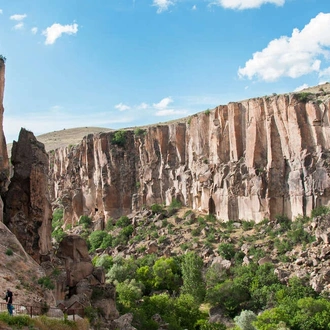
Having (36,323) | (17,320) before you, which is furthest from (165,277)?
(17,320)

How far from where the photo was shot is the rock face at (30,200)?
2520 centimetres

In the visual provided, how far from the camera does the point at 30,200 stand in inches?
1032

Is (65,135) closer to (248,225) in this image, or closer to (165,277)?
(248,225)

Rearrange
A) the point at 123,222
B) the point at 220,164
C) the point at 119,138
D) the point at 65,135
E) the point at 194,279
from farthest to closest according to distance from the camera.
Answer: the point at 65,135 < the point at 119,138 < the point at 123,222 < the point at 220,164 < the point at 194,279

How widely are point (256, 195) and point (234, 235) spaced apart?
172 inches

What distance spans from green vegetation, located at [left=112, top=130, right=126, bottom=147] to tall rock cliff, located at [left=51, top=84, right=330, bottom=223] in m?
0.15

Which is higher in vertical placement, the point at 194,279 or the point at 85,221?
the point at 85,221

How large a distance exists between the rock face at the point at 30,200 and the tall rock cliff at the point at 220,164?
80.4 feet

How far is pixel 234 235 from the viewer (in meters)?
46.3

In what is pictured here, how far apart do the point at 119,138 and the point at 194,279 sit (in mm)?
30932

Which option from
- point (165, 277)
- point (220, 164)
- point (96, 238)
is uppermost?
point (220, 164)

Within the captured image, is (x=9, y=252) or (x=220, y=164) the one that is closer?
(x=9, y=252)

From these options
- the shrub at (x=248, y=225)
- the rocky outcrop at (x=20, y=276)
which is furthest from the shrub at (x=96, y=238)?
the rocky outcrop at (x=20, y=276)

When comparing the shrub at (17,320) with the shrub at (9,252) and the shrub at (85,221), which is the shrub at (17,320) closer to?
the shrub at (9,252)
